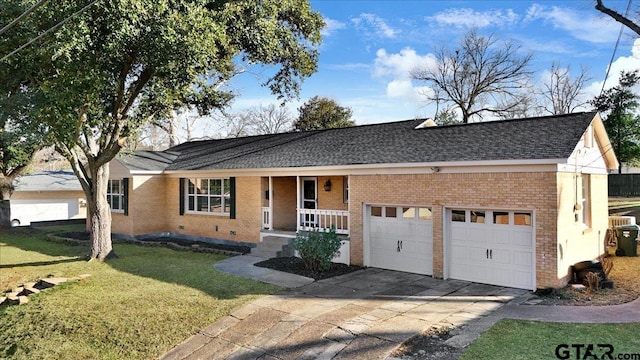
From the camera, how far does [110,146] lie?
14.6 meters

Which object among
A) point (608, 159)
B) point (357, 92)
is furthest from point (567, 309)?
point (357, 92)

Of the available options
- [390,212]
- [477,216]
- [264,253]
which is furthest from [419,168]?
[264,253]

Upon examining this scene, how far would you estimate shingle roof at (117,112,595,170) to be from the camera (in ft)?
35.4

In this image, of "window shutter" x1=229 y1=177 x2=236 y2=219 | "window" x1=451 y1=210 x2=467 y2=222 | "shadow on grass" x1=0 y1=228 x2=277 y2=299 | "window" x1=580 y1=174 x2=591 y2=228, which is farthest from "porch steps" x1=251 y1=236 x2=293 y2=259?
"window" x1=580 y1=174 x2=591 y2=228

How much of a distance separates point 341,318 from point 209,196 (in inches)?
Answer: 460

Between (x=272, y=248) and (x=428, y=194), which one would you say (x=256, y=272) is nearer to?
(x=272, y=248)

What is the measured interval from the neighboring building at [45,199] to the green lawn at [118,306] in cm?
1739

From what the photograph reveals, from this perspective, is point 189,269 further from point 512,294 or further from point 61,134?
point 512,294

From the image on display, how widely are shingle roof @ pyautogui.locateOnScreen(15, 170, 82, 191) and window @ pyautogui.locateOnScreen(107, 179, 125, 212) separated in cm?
1197

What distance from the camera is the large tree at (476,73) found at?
127ft

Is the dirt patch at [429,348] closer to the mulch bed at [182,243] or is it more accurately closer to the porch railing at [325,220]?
the porch railing at [325,220]

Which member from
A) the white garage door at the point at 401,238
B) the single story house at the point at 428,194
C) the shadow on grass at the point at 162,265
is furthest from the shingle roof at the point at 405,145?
the shadow on grass at the point at 162,265

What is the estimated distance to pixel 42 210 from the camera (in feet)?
99.9

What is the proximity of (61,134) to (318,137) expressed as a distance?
380 inches
